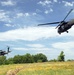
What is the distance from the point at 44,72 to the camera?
81938 millimetres

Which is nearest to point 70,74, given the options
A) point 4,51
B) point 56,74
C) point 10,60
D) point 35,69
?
point 56,74

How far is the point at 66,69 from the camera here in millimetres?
81562

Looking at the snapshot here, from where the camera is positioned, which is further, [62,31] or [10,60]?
[10,60]

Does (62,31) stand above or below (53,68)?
above

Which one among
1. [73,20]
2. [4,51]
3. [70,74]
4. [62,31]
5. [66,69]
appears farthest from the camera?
[4,51]

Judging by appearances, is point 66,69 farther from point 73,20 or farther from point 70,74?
point 73,20

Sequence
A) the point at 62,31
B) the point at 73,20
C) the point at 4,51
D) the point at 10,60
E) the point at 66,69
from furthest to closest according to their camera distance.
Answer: the point at 10,60, the point at 4,51, the point at 66,69, the point at 62,31, the point at 73,20

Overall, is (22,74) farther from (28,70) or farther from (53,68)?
(53,68)

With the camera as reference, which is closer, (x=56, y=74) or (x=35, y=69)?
(x=56, y=74)

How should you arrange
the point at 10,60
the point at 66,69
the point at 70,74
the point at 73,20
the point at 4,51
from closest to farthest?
the point at 73,20, the point at 70,74, the point at 66,69, the point at 4,51, the point at 10,60

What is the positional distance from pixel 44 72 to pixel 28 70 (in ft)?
24.3

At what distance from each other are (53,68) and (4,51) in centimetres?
3206

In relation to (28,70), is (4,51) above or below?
above

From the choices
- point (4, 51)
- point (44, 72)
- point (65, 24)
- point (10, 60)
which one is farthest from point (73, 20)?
point (10, 60)
